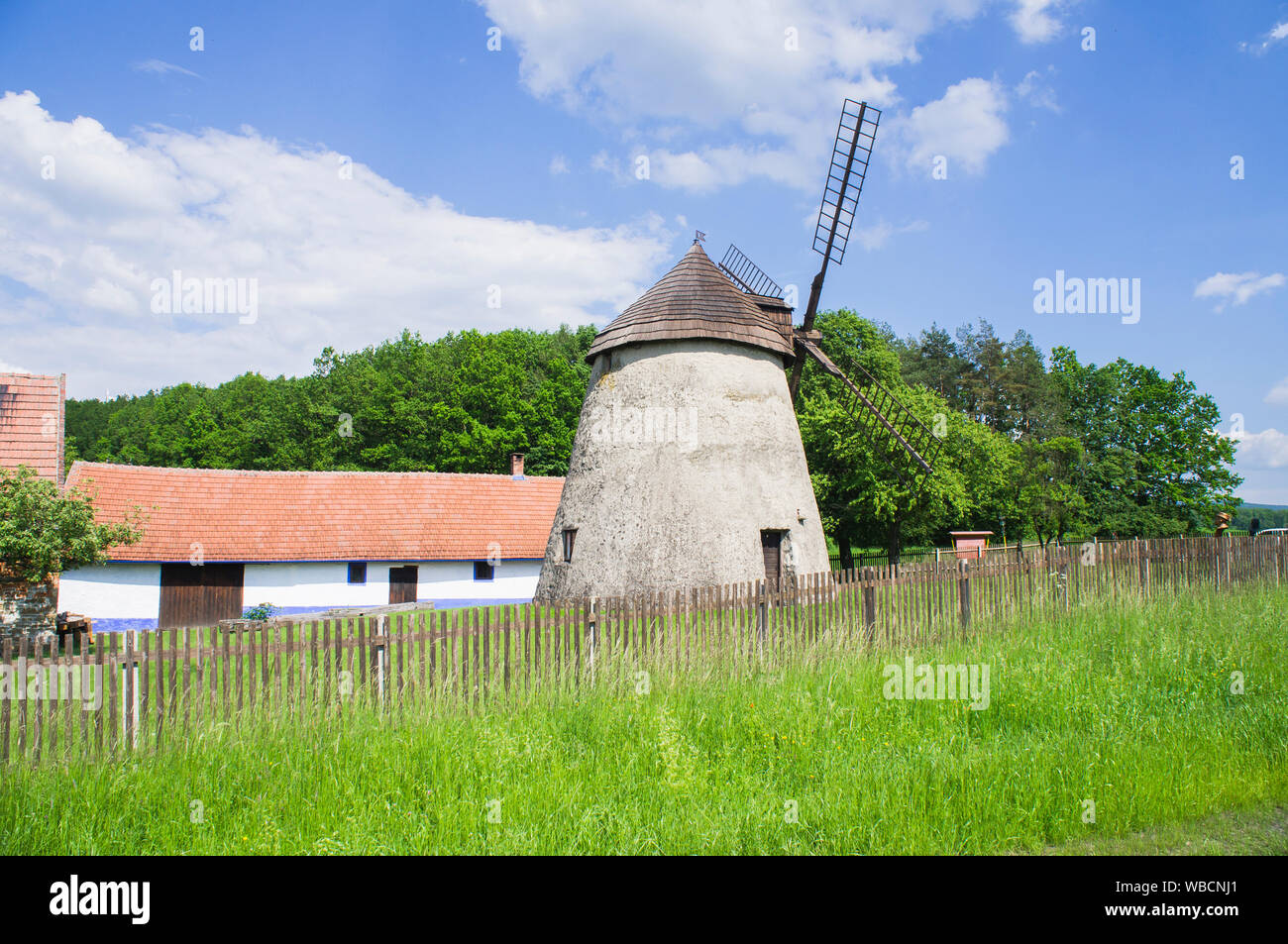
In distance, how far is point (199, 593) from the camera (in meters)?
20.2

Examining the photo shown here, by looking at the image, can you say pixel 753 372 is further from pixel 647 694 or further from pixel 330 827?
pixel 330 827

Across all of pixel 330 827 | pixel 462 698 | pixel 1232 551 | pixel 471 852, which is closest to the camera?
pixel 471 852

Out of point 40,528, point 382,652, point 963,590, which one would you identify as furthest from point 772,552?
point 40,528

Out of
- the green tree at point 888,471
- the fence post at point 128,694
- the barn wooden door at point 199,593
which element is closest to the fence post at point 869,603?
the fence post at point 128,694

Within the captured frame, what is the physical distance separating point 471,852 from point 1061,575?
33.2 ft

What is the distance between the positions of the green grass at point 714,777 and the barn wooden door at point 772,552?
18.0ft

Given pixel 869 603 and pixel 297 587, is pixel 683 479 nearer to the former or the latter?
pixel 869 603

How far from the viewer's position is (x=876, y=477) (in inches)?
1032

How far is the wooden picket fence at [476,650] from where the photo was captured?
5.07 m

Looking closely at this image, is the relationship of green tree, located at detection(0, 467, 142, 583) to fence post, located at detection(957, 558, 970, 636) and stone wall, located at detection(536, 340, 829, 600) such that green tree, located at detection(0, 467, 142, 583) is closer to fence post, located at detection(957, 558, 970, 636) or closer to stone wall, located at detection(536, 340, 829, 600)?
stone wall, located at detection(536, 340, 829, 600)

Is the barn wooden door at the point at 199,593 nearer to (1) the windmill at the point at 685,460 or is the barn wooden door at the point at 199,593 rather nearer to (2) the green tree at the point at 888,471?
(1) the windmill at the point at 685,460

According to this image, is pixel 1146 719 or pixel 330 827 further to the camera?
pixel 1146 719

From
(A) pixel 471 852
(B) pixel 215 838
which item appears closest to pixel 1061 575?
(A) pixel 471 852

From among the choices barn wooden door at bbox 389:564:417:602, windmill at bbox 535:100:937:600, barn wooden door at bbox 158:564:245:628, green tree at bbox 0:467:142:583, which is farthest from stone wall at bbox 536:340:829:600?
barn wooden door at bbox 158:564:245:628
